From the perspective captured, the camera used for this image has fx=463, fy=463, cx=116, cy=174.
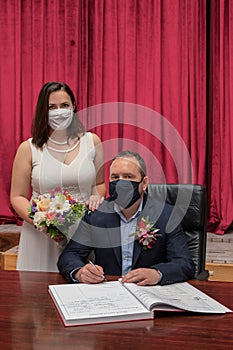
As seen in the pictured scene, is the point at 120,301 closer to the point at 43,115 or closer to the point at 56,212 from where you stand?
the point at 56,212

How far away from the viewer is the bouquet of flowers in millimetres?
1868

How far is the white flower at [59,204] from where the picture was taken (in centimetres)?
187

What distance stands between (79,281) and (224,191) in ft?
9.05

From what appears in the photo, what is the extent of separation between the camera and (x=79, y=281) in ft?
5.45

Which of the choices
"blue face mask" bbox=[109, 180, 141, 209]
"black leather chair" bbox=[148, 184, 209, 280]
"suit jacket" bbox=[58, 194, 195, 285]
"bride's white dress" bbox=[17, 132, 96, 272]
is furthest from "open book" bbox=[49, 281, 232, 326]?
"bride's white dress" bbox=[17, 132, 96, 272]

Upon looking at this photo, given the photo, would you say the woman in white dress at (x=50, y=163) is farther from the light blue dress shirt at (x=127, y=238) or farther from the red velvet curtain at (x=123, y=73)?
the red velvet curtain at (x=123, y=73)

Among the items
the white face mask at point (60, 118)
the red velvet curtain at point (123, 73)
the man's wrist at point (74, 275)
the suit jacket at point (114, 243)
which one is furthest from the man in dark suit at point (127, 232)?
the red velvet curtain at point (123, 73)

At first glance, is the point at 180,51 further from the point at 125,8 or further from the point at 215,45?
the point at 125,8

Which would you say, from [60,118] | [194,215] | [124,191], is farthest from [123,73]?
[124,191]

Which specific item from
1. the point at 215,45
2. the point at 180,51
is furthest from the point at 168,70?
the point at 215,45

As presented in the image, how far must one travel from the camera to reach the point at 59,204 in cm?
188

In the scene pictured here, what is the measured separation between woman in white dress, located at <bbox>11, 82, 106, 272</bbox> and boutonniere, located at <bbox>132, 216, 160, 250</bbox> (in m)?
0.40

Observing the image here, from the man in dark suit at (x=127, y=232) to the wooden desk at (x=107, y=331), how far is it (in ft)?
1.54

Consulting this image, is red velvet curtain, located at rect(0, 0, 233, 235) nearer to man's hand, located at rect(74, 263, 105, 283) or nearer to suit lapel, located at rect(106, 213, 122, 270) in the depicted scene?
suit lapel, located at rect(106, 213, 122, 270)
